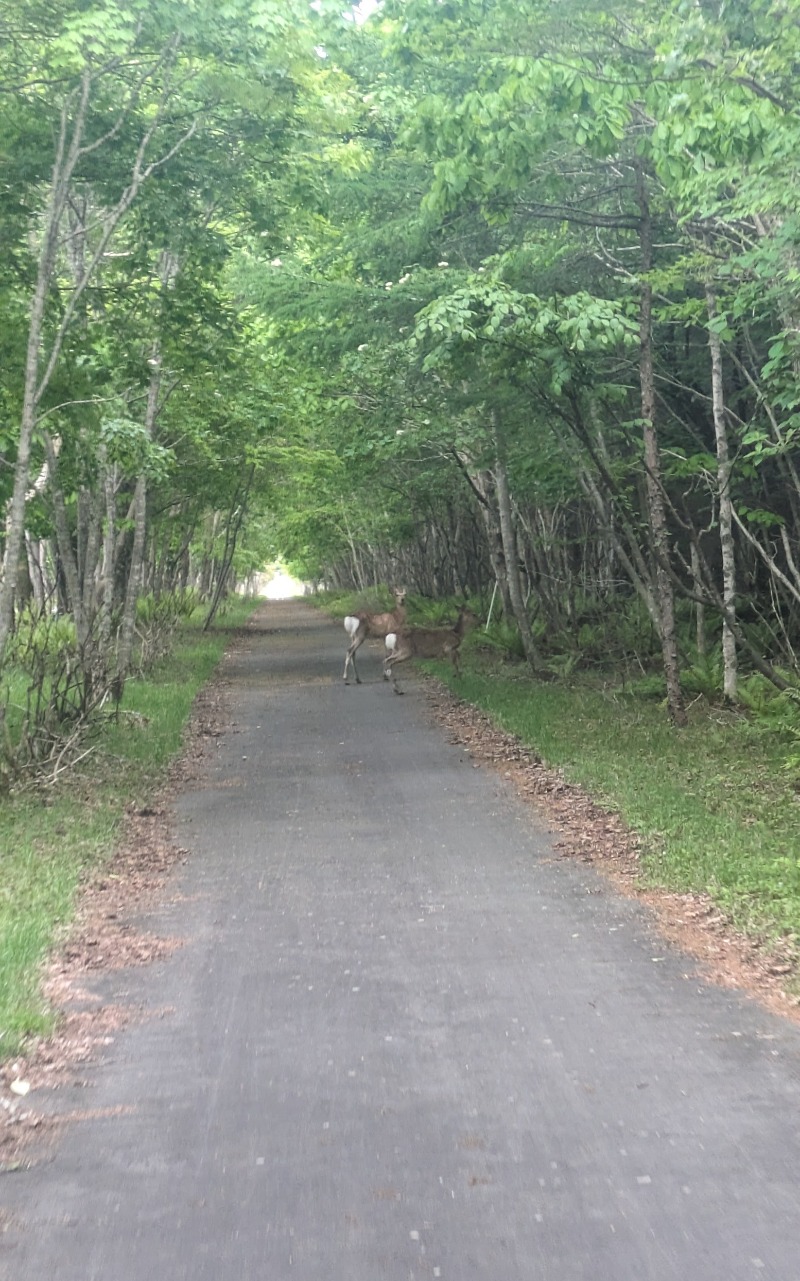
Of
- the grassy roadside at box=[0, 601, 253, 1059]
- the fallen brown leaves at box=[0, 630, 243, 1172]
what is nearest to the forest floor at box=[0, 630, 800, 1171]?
the fallen brown leaves at box=[0, 630, 243, 1172]

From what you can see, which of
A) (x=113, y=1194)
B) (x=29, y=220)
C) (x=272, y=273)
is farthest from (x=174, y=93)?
(x=113, y=1194)

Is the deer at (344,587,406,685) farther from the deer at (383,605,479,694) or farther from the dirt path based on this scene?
the dirt path

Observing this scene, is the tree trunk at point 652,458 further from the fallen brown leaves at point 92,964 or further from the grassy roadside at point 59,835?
the fallen brown leaves at point 92,964

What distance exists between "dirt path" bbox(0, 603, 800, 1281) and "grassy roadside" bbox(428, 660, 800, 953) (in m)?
0.58

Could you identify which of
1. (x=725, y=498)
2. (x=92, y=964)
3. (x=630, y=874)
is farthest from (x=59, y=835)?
(x=725, y=498)

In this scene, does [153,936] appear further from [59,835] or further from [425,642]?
[425,642]

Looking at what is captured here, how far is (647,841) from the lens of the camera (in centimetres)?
898

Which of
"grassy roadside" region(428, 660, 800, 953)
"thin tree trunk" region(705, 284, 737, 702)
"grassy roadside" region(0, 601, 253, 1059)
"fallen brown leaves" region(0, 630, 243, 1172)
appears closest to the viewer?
"fallen brown leaves" region(0, 630, 243, 1172)

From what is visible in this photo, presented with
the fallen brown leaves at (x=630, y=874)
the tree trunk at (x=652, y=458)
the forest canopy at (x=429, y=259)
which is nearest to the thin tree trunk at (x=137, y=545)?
the forest canopy at (x=429, y=259)

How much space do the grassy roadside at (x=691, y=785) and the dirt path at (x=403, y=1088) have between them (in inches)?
22.7

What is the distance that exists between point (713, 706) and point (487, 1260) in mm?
12632

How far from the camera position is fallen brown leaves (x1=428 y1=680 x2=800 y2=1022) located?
243 inches

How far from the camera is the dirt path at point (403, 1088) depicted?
141 inches

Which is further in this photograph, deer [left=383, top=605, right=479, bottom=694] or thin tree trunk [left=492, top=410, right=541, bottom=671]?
deer [left=383, top=605, right=479, bottom=694]
